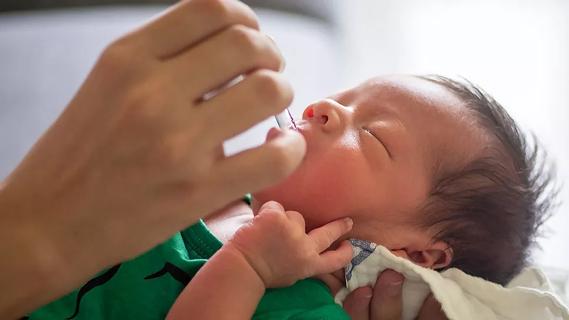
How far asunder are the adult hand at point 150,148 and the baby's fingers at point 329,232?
27 cm

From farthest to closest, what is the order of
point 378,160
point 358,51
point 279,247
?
point 358,51
point 378,160
point 279,247

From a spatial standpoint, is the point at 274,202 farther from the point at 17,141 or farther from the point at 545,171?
the point at 17,141

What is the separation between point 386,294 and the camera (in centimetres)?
84

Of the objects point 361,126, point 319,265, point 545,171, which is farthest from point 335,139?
point 545,171

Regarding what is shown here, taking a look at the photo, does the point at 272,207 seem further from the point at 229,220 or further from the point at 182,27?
the point at 182,27

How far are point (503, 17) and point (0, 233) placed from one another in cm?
164

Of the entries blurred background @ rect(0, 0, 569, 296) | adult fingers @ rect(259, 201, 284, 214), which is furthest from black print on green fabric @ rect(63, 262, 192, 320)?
blurred background @ rect(0, 0, 569, 296)

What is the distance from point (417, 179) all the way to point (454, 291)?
13cm

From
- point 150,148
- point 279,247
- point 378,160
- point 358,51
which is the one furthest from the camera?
point 358,51

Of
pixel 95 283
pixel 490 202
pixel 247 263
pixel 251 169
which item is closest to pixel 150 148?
pixel 251 169

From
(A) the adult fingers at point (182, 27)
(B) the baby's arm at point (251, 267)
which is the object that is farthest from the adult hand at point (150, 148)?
(B) the baby's arm at point (251, 267)

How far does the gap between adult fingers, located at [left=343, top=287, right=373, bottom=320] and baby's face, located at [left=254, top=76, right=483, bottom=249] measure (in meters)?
0.06

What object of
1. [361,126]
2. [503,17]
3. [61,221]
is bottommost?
[503,17]

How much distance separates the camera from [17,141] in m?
1.29
